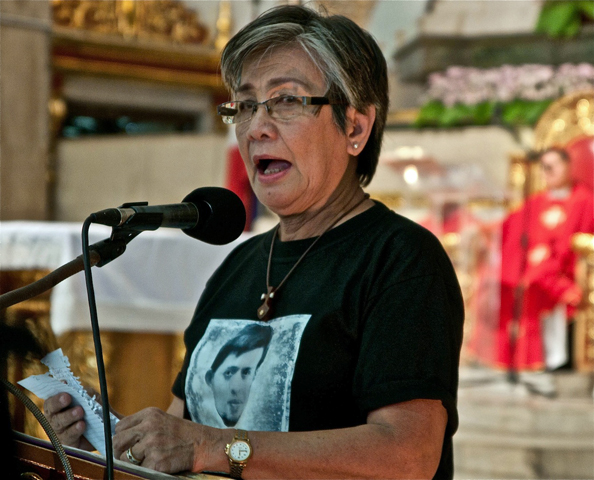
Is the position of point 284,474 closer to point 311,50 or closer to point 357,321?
point 357,321

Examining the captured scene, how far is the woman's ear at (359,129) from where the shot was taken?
1.41 meters

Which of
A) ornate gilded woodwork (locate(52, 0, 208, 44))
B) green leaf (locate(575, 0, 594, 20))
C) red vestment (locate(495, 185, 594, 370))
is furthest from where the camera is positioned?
ornate gilded woodwork (locate(52, 0, 208, 44))

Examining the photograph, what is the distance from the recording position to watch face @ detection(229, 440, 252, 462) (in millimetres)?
1052

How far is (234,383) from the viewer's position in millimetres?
1336

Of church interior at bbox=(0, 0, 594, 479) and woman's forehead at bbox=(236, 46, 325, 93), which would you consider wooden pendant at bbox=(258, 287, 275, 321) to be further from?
church interior at bbox=(0, 0, 594, 479)

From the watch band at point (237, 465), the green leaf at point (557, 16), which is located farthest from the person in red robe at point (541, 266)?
the watch band at point (237, 465)

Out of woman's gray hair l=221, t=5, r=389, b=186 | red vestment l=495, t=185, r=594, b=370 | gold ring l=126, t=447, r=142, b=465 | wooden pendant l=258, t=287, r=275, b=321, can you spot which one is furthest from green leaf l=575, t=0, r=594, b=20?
gold ring l=126, t=447, r=142, b=465

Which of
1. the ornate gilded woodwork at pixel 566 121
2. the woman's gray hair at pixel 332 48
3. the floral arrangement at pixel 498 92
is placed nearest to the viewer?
the woman's gray hair at pixel 332 48

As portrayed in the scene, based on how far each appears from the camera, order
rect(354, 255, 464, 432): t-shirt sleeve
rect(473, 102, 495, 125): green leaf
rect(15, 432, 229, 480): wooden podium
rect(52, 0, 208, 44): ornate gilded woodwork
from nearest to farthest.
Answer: rect(15, 432, 229, 480): wooden podium → rect(354, 255, 464, 432): t-shirt sleeve → rect(473, 102, 495, 125): green leaf → rect(52, 0, 208, 44): ornate gilded woodwork

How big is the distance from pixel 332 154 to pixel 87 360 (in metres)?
2.47

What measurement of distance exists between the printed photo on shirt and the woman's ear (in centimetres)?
37

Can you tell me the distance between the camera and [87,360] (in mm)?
3504

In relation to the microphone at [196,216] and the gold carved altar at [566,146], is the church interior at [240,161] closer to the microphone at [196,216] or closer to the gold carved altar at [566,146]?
the gold carved altar at [566,146]

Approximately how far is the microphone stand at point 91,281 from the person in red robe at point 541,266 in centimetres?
454
